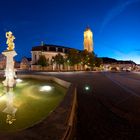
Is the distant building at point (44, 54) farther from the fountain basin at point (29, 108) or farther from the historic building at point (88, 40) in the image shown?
the fountain basin at point (29, 108)

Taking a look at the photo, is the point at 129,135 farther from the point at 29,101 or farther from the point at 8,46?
the point at 8,46

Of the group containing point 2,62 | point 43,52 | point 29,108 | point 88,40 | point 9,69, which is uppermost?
point 88,40

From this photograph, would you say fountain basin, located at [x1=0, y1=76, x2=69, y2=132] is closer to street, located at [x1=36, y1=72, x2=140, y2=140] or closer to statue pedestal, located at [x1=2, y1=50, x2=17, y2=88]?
street, located at [x1=36, y1=72, x2=140, y2=140]

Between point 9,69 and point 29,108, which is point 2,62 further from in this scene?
point 29,108

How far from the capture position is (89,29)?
5049 inches

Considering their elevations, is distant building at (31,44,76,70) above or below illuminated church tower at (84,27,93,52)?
below

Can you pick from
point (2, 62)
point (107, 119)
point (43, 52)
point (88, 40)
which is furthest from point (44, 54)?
point (107, 119)

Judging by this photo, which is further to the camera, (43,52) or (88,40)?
(88,40)

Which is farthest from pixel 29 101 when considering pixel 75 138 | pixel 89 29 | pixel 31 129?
pixel 89 29

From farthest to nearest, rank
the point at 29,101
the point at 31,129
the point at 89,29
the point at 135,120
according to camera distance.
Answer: the point at 89,29, the point at 29,101, the point at 135,120, the point at 31,129

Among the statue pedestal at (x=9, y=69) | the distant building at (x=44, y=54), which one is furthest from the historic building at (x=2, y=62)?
the statue pedestal at (x=9, y=69)

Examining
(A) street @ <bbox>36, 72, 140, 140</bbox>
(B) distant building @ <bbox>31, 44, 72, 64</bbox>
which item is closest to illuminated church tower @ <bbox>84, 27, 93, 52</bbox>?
(B) distant building @ <bbox>31, 44, 72, 64</bbox>

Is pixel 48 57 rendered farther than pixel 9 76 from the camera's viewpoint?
Yes

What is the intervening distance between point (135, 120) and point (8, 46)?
20.7 m
